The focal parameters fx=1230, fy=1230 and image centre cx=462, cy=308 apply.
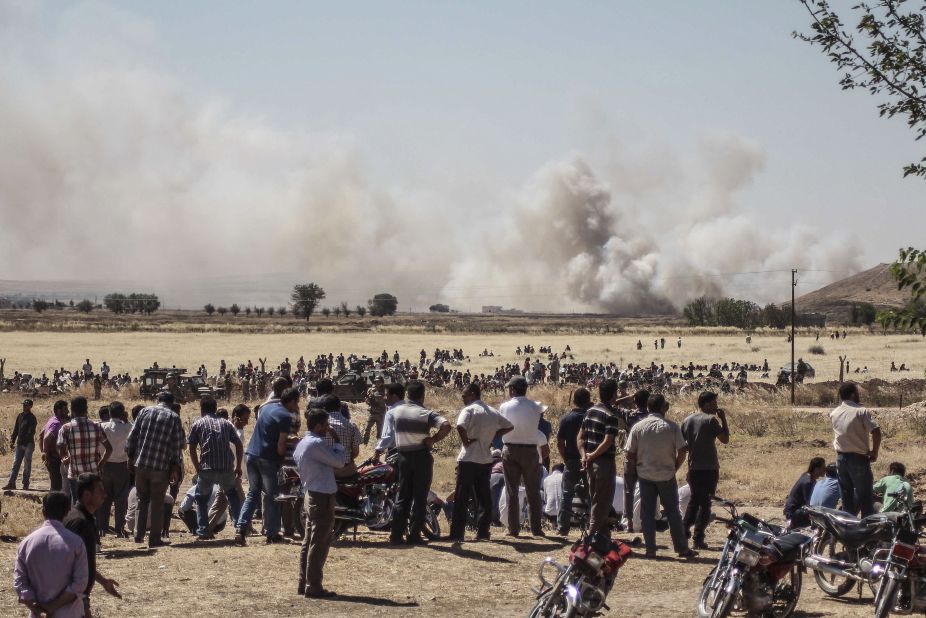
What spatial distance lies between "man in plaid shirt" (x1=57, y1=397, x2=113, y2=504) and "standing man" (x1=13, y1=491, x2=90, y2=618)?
553 centimetres

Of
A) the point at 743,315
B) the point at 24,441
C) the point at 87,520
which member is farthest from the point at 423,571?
the point at 743,315

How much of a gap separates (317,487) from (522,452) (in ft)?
11.4

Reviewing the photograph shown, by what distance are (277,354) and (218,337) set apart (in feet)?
69.5

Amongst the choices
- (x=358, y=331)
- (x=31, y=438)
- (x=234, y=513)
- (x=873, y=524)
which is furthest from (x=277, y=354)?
(x=873, y=524)

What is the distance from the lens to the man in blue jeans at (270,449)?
12312 millimetres

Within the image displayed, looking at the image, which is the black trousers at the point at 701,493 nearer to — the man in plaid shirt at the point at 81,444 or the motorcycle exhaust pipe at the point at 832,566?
the motorcycle exhaust pipe at the point at 832,566

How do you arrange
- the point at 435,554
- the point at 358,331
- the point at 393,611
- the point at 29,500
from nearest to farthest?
the point at 393,611 < the point at 435,554 < the point at 29,500 < the point at 358,331

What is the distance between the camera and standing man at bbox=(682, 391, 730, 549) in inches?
496

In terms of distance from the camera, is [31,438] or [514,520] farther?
[31,438]

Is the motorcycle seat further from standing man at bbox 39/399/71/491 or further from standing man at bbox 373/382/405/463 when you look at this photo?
standing man at bbox 39/399/71/491

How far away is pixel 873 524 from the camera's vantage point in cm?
959

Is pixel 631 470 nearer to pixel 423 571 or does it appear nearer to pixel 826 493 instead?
pixel 826 493

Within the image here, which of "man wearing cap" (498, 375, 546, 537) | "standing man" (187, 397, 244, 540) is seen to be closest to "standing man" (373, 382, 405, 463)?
"man wearing cap" (498, 375, 546, 537)

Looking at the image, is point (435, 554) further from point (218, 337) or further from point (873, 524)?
point (218, 337)
